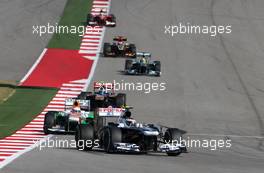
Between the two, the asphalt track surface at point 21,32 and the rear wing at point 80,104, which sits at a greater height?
the asphalt track surface at point 21,32

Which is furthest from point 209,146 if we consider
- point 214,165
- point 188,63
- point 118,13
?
point 118,13

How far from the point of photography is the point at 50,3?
68.6 m

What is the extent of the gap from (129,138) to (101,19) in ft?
123

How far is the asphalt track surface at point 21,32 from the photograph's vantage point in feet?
166

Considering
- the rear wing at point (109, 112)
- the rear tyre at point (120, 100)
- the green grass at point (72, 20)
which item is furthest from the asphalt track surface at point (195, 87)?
the green grass at point (72, 20)

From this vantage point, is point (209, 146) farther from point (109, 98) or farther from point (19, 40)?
point (19, 40)

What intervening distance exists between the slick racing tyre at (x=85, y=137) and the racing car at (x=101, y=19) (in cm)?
3655

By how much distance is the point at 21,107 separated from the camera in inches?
1500

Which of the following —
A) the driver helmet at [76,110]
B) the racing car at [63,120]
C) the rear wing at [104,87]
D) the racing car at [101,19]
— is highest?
the racing car at [101,19]

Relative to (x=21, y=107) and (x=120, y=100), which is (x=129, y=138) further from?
(x=21, y=107)

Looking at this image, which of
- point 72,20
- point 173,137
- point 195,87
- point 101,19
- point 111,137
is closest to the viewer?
point 111,137

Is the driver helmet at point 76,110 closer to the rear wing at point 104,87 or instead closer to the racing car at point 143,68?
the rear wing at point 104,87

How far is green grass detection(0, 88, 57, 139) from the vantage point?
109ft

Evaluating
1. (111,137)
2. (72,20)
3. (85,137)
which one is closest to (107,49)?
(72,20)
